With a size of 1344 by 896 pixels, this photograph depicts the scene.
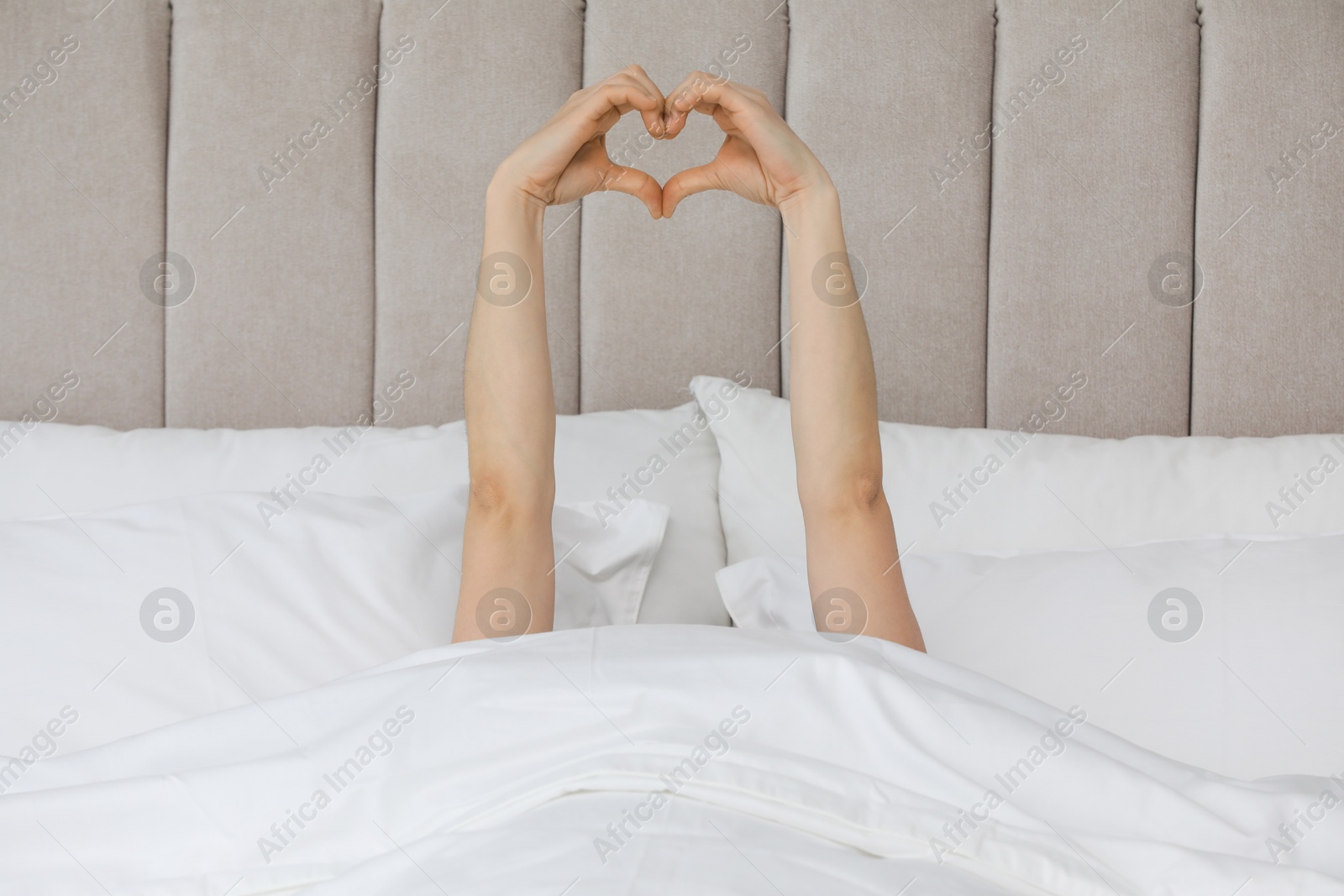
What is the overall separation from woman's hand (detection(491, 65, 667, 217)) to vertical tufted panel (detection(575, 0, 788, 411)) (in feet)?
1.18

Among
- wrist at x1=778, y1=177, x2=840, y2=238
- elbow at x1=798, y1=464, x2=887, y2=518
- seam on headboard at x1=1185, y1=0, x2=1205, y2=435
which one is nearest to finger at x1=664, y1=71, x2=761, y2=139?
wrist at x1=778, y1=177, x2=840, y2=238

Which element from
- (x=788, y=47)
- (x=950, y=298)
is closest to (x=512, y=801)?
(x=950, y=298)

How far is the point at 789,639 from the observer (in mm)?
752

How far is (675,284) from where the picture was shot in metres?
1.42

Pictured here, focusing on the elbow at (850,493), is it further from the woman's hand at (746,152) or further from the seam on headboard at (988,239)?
the seam on headboard at (988,239)

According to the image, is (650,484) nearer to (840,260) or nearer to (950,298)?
(840,260)

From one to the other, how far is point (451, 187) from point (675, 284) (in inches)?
14.5

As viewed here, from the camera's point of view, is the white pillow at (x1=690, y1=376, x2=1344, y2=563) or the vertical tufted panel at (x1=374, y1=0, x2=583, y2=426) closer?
the white pillow at (x1=690, y1=376, x2=1344, y2=563)

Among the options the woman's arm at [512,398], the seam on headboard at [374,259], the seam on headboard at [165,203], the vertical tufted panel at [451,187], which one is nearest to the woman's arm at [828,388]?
the woman's arm at [512,398]

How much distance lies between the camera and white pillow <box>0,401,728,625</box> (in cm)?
116

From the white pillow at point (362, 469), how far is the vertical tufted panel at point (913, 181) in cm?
37

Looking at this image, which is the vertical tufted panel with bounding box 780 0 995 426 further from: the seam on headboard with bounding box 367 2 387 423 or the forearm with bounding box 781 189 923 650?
the seam on headboard with bounding box 367 2 387 423

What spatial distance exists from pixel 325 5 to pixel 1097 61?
1175mm

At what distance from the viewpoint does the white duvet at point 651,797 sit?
0.56 m
